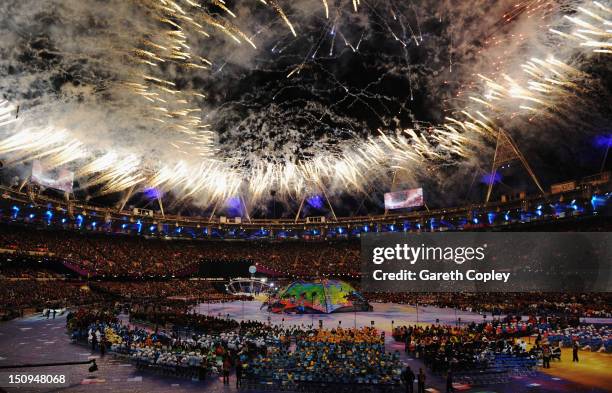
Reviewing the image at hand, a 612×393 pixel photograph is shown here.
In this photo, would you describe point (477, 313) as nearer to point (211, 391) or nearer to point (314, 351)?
point (314, 351)

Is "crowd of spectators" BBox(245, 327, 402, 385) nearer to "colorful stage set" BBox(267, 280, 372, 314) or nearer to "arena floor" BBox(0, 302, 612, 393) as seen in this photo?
"arena floor" BBox(0, 302, 612, 393)

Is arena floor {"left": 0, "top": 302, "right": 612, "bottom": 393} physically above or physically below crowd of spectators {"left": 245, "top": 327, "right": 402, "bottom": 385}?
below

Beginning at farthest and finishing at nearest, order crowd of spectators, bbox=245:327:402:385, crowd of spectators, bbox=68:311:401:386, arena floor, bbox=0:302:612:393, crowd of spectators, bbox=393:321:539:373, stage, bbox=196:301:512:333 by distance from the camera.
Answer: stage, bbox=196:301:512:333
crowd of spectators, bbox=393:321:539:373
crowd of spectators, bbox=68:311:401:386
crowd of spectators, bbox=245:327:402:385
arena floor, bbox=0:302:612:393

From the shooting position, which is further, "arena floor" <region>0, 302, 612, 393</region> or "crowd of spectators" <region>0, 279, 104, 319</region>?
"crowd of spectators" <region>0, 279, 104, 319</region>

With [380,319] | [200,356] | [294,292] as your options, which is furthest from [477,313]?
[200,356]

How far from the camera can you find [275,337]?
26.0 meters

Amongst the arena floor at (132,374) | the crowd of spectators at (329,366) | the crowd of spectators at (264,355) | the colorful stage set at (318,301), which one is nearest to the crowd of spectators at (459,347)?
the arena floor at (132,374)

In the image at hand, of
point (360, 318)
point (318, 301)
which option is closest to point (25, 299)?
point (318, 301)

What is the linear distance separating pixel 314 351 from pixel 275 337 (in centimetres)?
554

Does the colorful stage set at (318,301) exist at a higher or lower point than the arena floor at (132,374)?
higher

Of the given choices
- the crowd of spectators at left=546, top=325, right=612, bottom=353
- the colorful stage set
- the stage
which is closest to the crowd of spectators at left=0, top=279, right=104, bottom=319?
the stage

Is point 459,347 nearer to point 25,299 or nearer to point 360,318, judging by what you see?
point 360,318

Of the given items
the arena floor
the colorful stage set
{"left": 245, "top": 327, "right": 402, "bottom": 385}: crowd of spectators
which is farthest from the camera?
the colorful stage set

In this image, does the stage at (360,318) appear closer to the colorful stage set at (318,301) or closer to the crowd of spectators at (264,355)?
the colorful stage set at (318,301)
